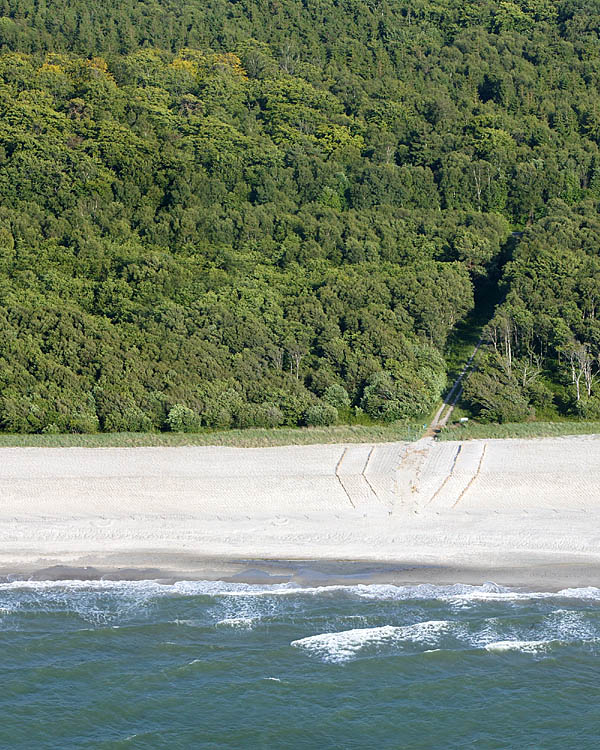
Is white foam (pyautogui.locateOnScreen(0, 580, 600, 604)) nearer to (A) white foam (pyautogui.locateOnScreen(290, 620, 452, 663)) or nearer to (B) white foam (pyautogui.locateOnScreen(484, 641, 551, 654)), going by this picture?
(A) white foam (pyautogui.locateOnScreen(290, 620, 452, 663))

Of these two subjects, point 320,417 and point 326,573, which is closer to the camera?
point 326,573

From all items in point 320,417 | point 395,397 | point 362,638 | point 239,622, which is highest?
point 395,397

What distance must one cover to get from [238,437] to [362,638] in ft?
48.1

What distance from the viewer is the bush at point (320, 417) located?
128 feet

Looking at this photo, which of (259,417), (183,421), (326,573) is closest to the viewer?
(326,573)

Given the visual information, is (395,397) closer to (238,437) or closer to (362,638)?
(238,437)

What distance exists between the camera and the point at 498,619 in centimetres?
2450

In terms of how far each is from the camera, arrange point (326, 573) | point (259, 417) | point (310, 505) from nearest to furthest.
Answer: point (326, 573), point (310, 505), point (259, 417)

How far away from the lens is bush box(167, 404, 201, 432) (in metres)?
38.6

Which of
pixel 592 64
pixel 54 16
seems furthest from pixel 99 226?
pixel 592 64

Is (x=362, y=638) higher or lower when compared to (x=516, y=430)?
lower

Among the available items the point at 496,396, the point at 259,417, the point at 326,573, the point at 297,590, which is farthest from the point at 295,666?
the point at 496,396

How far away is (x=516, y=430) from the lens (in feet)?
122

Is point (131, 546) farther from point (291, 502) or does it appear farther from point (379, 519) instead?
point (379, 519)
